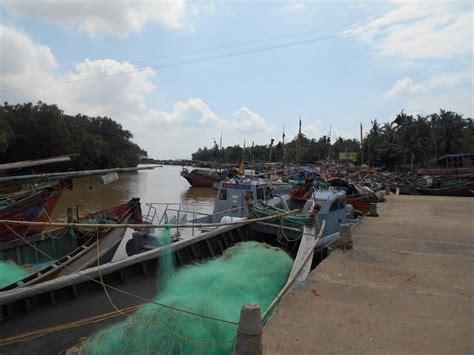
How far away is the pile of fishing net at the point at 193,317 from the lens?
14.8 ft

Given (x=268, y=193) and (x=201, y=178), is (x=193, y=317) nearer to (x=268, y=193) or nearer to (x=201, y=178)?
(x=268, y=193)

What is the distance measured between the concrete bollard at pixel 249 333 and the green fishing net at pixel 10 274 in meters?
6.13

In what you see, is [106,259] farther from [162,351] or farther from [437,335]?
[437,335]

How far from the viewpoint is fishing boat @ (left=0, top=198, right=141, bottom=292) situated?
9763 millimetres

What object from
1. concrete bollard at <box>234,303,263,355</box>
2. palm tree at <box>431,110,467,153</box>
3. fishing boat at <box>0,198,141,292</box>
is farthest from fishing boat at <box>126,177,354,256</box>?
palm tree at <box>431,110,467,153</box>

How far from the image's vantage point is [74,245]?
12.3 m

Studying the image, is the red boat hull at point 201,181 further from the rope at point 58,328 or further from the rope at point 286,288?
the rope at point 58,328

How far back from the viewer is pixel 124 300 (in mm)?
7289

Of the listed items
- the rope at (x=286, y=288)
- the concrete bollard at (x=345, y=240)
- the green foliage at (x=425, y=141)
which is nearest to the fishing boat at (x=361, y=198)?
the concrete bollard at (x=345, y=240)

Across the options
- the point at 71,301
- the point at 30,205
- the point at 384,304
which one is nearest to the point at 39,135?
the point at 30,205

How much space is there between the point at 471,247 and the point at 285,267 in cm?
536

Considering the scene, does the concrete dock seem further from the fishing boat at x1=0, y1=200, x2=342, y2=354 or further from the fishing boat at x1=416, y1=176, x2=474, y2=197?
the fishing boat at x1=416, y1=176, x2=474, y2=197

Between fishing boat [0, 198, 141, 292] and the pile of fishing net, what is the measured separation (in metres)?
4.06

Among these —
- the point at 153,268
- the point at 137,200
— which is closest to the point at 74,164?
the point at 137,200
